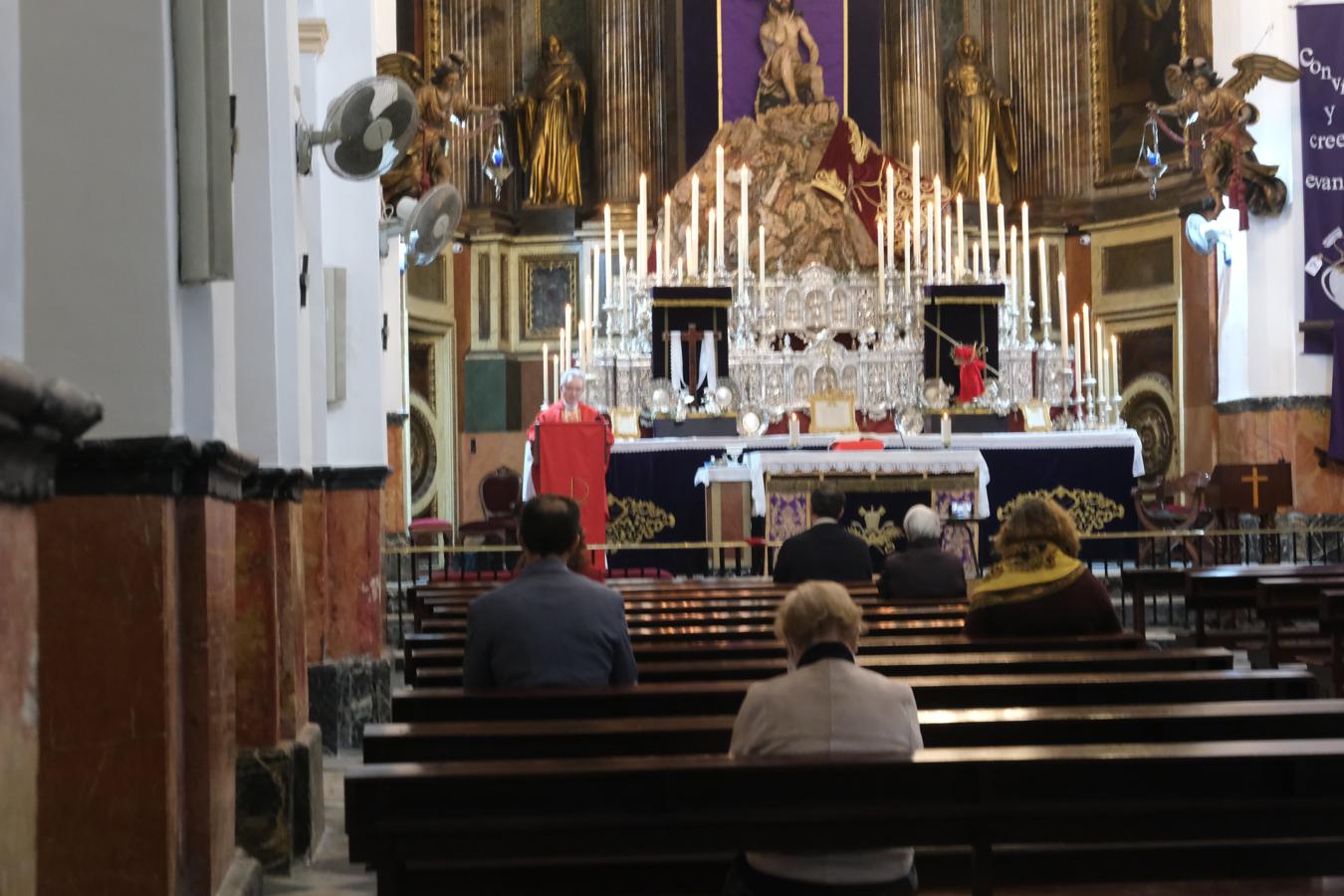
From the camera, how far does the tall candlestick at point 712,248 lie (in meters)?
17.8

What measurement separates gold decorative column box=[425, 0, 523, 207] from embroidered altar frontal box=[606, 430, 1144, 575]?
23.0 feet

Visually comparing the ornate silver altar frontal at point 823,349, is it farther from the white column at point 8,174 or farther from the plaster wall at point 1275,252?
the white column at point 8,174

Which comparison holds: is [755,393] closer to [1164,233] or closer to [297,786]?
[1164,233]

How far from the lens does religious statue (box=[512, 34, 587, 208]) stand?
71.6ft

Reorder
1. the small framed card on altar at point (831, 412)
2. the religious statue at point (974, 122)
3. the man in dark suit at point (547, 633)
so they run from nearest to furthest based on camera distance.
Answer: the man in dark suit at point (547, 633) < the small framed card on altar at point (831, 412) < the religious statue at point (974, 122)

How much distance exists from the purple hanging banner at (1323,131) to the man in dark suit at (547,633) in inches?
528

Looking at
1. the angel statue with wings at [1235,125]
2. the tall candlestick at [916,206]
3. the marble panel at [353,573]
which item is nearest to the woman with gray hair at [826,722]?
the marble panel at [353,573]

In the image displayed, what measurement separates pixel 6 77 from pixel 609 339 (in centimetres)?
1491

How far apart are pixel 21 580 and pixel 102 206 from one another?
238 cm

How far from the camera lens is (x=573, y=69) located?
22062 millimetres

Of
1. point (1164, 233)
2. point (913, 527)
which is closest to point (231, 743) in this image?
point (913, 527)

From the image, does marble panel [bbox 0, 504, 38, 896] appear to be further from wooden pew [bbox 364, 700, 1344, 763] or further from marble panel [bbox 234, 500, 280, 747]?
marble panel [bbox 234, 500, 280, 747]

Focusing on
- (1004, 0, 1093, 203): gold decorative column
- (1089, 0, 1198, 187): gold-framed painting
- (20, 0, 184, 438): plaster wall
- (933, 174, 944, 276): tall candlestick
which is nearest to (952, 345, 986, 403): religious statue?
(933, 174, 944, 276): tall candlestick

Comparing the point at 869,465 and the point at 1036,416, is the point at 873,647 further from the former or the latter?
the point at 1036,416
